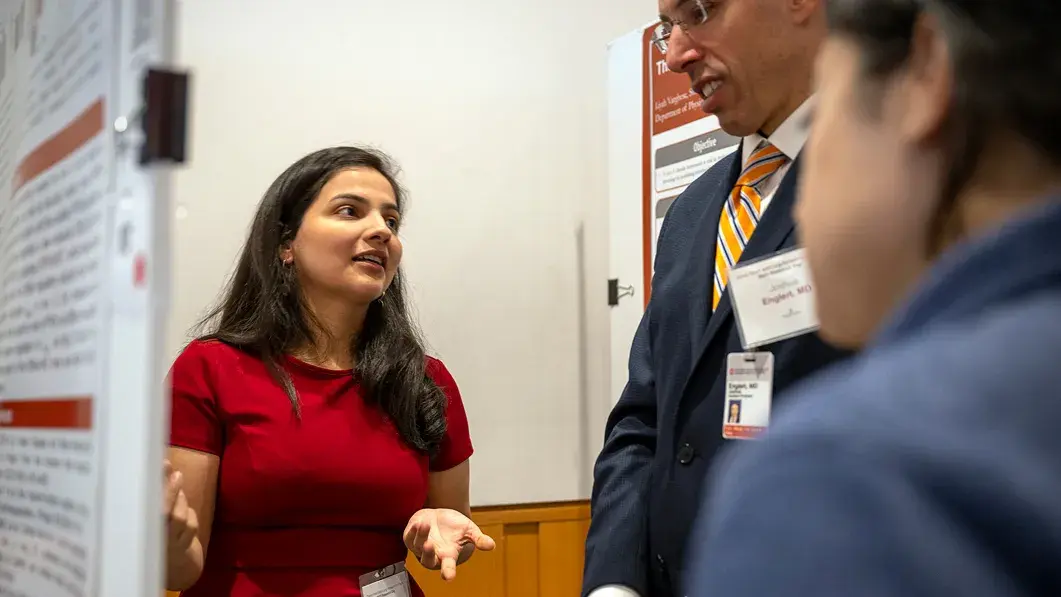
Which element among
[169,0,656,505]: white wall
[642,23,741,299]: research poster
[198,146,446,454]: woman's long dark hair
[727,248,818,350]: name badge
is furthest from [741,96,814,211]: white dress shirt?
[169,0,656,505]: white wall

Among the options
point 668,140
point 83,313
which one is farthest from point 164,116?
point 668,140

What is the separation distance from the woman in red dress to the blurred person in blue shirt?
3.99ft

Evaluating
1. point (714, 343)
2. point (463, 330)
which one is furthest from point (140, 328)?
point (463, 330)

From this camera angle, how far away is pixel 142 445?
607 millimetres

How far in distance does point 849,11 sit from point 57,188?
0.66 m

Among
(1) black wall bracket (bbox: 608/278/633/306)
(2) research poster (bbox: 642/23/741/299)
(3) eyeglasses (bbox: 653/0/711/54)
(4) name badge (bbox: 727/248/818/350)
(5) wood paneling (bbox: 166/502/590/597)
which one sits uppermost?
(2) research poster (bbox: 642/23/741/299)

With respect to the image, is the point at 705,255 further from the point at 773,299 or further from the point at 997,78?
the point at 997,78

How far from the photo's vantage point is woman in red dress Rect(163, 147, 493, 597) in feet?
5.56

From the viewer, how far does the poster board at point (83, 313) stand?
0.62 metres

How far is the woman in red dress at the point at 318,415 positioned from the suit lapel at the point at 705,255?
0.68 m

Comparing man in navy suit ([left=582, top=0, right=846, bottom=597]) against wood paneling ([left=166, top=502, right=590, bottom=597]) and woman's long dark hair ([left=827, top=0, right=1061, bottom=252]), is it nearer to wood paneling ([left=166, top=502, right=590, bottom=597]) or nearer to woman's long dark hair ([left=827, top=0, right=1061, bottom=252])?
woman's long dark hair ([left=827, top=0, right=1061, bottom=252])

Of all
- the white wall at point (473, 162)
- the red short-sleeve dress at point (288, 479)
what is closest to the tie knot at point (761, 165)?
the red short-sleeve dress at point (288, 479)

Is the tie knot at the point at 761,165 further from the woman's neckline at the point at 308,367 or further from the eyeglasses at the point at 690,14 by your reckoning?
the woman's neckline at the point at 308,367

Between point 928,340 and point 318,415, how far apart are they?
59.9 inches
